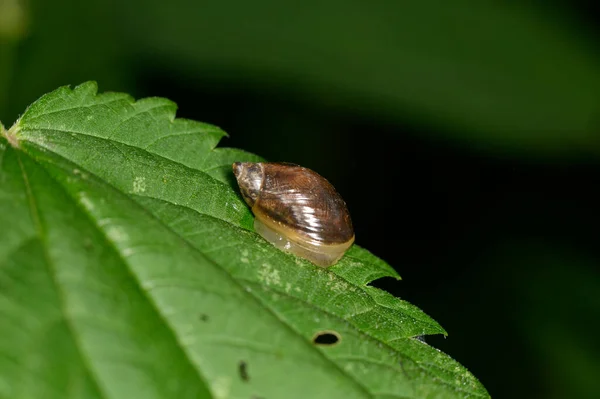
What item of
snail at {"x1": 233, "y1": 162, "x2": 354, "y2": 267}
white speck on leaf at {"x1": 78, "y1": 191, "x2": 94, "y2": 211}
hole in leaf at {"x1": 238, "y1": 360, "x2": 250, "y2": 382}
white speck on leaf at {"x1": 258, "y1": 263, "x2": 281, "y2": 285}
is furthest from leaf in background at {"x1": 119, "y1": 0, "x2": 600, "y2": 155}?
hole in leaf at {"x1": 238, "y1": 360, "x2": 250, "y2": 382}

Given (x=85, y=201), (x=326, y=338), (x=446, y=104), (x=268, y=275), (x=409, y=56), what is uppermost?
(x=409, y=56)

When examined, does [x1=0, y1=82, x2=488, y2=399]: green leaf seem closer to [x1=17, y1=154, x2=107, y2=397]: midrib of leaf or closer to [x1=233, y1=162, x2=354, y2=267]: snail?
[x1=17, y1=154, x2=107, y2=397]: midrib of leaf

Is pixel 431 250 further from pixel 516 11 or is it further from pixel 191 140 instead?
pixel 191 140

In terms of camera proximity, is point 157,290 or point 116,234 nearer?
point 157,290

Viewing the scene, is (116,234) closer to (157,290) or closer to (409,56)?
(157,290)

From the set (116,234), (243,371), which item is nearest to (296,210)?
(116,234)

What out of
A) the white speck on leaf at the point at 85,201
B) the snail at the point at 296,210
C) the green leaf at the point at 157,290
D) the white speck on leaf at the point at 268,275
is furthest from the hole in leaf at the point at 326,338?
the white speck on leaf at the point at 85,201

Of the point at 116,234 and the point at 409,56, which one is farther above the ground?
the point at 409,56

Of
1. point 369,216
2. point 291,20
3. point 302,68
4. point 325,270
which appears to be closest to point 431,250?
point 369,216
